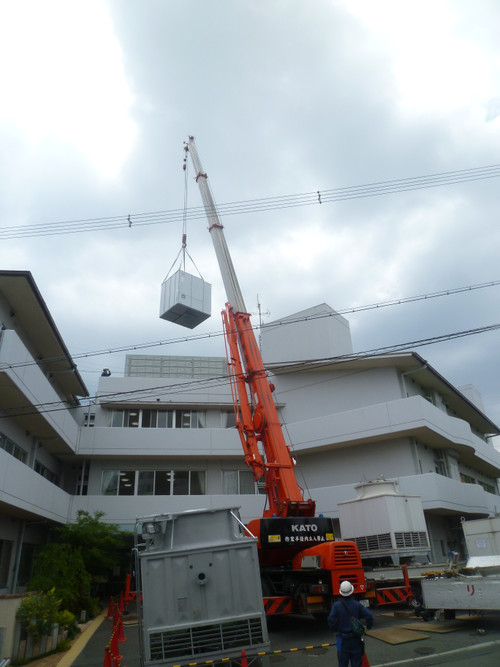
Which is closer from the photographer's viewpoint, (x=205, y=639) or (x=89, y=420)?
(x=205, y=639)

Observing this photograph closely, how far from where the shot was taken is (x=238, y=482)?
89.1 feet

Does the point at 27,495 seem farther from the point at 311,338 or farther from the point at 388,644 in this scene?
the point at 311,338

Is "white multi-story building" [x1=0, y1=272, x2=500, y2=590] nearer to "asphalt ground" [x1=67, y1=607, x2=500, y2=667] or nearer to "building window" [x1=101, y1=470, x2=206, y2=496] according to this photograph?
"building window" [x1=101, y1=470, x2=206, y2=496]

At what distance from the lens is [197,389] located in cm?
2858

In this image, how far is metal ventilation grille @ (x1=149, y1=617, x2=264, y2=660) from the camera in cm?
789

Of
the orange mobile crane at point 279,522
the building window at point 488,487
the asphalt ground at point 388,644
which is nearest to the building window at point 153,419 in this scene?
the orange mobile crane at point 279,522

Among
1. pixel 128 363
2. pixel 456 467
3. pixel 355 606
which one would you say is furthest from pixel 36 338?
pixel 128 363

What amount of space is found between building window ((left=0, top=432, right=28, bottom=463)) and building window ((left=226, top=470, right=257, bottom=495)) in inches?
414

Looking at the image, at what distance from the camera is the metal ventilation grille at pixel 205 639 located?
Answer: 25.9ft

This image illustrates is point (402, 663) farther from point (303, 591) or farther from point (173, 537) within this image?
point (173, 537)

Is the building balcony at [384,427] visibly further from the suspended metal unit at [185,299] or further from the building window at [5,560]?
the building window at [5,560]

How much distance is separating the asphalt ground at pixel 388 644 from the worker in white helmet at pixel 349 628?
3.28 feet

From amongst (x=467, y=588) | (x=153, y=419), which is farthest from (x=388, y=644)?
(x=153, y=419)

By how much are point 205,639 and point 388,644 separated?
14.9ft
